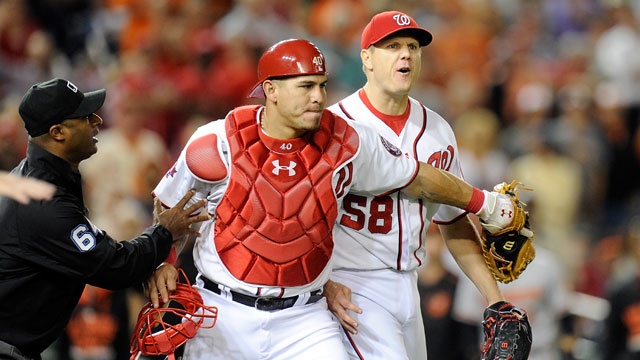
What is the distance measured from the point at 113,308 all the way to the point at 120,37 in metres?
4.71

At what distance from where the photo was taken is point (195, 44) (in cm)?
1220

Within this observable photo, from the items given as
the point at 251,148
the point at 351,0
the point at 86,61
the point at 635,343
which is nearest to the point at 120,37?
the point at 86,61

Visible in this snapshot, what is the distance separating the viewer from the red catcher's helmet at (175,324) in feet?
18.1

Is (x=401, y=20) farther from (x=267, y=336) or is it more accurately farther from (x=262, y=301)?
(x=267, y=336)

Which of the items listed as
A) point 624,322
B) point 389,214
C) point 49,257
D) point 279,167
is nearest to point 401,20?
point 389,214

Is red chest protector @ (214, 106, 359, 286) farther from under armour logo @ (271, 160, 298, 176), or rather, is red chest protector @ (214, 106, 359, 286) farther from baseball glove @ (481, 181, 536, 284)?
baseball glove @ (481, 181, 536, 284)

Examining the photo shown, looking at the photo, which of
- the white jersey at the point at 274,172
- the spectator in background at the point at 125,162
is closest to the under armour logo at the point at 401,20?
the white jersey at the point at 274,172

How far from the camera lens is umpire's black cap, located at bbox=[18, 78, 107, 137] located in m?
5.29

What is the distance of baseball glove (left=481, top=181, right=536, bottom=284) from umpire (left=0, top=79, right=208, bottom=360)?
1.78 m

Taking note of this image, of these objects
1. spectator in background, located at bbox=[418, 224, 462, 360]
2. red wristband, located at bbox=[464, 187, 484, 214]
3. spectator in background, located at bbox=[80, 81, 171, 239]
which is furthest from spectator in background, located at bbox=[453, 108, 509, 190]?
red wristband, located at bbox=[464, 187, 484, 214]

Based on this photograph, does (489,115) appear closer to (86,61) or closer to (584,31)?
(584,31)

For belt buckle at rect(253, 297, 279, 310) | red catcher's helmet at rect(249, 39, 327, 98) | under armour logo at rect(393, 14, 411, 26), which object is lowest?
belt buckle at rect(253, 297, 279, 310)

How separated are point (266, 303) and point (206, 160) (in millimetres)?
744

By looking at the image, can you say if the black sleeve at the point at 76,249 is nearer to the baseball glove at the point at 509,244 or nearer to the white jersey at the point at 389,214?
the white jersey at the point at 389,214
